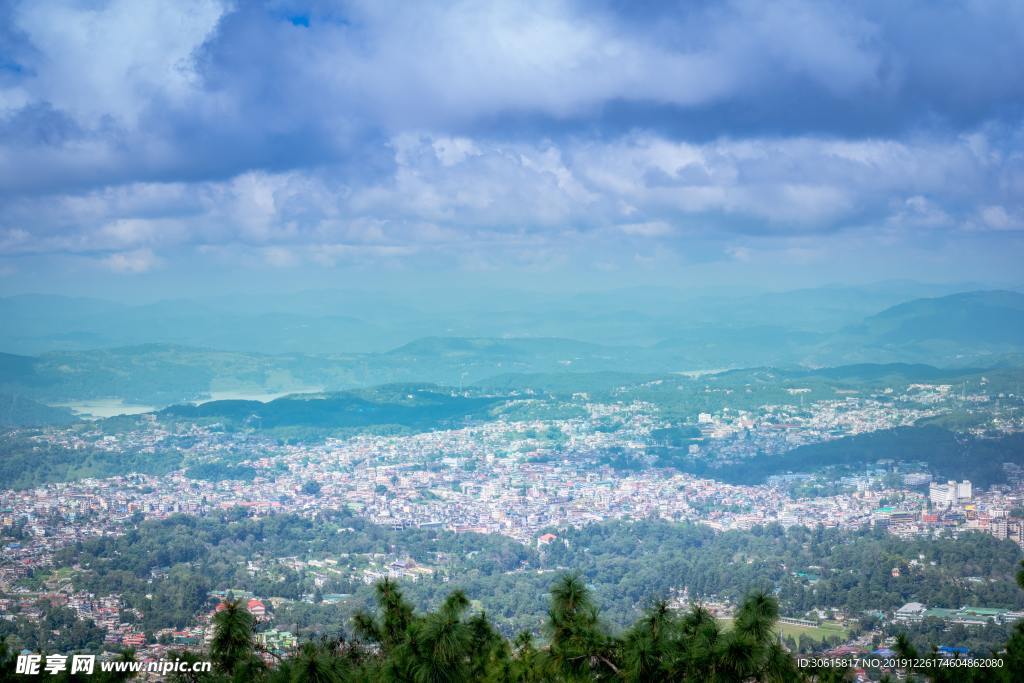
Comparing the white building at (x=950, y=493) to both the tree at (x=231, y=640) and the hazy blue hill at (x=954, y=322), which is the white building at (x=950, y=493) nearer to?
the tree at (x=231, y=640)

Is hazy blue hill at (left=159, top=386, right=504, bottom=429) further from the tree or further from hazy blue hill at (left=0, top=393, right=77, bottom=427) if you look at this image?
the tree

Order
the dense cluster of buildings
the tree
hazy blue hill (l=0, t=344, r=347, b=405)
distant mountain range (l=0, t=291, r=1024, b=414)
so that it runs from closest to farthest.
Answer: the tree < the dense cluster of buildings < hazy blue hill (l=0, t=344, r=347, b=405) < distant mountain range (l=0, t=291, r=1024, b=414)

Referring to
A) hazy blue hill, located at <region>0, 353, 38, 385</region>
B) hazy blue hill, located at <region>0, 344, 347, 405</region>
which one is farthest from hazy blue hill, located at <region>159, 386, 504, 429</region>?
hazy blue hill, located at <region>0, 353, 38, 385</region>

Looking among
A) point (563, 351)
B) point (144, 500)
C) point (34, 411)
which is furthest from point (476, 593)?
point (563, 351)

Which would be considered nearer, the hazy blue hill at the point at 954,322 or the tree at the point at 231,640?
the tree at the point at 231,640

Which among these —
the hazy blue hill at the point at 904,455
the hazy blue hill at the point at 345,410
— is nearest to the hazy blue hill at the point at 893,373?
the hazy blue hill at the point at 904,455

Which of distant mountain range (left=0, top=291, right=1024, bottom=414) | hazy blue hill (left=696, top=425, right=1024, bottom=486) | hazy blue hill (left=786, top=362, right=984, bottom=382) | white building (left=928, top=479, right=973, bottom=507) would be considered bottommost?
white building (left=928, top=479, right=973, bottom=507)

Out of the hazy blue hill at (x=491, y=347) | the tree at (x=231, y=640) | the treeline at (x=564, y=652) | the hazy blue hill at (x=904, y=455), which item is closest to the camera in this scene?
the treeline at (x=564, y=652)

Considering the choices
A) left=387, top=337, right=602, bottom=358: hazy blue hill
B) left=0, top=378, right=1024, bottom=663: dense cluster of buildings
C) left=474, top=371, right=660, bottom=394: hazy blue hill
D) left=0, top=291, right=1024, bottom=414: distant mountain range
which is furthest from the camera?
left=387, top=337, right=602, bottom=358: hazy blue hill
